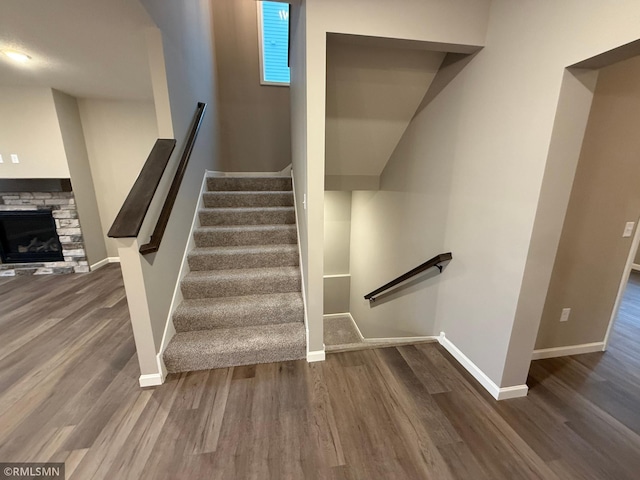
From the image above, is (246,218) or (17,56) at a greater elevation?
(17,56)

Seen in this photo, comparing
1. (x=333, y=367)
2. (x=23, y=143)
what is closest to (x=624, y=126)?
(x=333, y=367)

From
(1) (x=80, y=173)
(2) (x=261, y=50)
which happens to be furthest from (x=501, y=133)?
(1) (x=80, y=173)

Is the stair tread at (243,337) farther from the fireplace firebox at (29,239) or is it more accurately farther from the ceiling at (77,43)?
the fireplace firebox at (29,239)

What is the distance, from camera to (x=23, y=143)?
329 centimetres

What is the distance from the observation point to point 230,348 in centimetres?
187

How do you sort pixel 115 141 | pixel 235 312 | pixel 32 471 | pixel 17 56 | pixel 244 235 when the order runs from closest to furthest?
pixel 32 471, pixel 235 312, pixel 17 56, pixel 244 235, pixel 115 141

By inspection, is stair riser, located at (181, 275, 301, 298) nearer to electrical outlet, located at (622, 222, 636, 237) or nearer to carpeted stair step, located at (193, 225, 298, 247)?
carpeted stair step, located at (193, 225, 298, 247)

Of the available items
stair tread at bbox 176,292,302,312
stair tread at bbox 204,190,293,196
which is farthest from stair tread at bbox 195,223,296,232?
stair tread at bbox 176,292,302,312

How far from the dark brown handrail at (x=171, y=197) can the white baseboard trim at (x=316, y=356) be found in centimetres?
129

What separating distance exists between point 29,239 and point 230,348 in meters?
3.90

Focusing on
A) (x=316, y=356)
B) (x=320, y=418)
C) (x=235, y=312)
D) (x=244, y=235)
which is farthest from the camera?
(x=244, y=235)

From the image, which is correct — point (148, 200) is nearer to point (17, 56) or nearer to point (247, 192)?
point (247, 192)

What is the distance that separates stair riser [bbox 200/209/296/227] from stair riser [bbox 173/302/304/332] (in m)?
1.07

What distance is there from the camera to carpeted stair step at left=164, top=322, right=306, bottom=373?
1.82 metres
